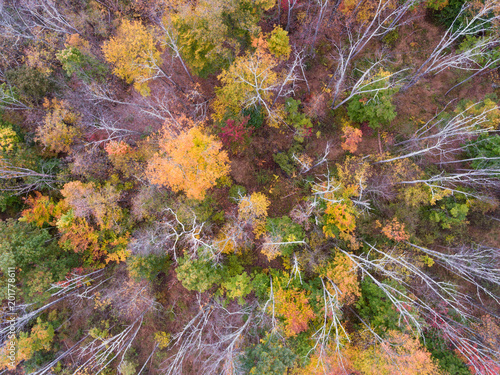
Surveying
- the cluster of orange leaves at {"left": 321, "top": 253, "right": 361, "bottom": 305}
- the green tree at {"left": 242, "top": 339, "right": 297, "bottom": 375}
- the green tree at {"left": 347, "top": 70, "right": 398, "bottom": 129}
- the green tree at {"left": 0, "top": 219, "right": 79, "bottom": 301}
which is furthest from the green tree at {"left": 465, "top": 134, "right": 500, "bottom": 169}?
the green tree at {"left": 0, "top": 219, "right": 79, "bottom": 301}

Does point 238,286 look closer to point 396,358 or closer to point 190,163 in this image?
point 190,163

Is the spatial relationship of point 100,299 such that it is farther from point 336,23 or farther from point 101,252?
point 336,23

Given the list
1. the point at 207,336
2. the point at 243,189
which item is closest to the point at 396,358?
the point at 207,336

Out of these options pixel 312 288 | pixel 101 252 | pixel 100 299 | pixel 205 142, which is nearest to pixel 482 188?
pixel 312 288

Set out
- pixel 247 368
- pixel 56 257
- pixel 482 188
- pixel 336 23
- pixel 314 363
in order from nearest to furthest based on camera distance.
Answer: pixel 247 368
pixel 314 363
pixel 56 257
pixel 482 188
pixel 336 23

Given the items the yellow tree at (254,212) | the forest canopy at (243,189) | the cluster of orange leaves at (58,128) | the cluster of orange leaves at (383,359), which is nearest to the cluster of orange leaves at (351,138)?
the forest canopy at (243,189)

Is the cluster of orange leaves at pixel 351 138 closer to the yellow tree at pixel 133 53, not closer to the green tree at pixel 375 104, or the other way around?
the green tree at pixel 375 104
